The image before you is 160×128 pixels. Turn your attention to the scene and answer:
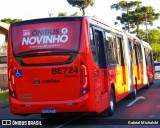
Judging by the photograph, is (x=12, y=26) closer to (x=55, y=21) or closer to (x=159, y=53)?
(x=55, y=21)

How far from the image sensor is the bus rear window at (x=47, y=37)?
11.6 metres

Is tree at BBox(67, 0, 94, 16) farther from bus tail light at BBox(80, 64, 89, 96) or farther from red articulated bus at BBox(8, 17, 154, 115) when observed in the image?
bus tail light at BBox(80, 64, 89, 96)

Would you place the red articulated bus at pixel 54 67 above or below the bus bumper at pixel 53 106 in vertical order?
above

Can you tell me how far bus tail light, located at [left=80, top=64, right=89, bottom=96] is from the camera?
37.2 feet

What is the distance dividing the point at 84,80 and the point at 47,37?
1.50 m

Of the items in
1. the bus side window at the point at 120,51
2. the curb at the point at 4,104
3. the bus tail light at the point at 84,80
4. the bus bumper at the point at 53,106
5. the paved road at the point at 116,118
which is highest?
the bus side window at the point at 120,51

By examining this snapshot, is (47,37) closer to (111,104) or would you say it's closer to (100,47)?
(100,47)

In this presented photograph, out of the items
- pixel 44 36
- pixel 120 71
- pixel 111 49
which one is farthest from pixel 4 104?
pixel 44 36

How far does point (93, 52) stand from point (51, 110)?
6.23 feet

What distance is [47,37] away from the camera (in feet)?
38.4

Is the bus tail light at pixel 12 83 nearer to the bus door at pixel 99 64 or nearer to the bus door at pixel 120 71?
the bus door at pixel 99 64

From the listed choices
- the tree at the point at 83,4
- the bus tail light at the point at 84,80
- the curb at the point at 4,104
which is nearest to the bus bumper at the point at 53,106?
the bus tail light at the point at 84,80

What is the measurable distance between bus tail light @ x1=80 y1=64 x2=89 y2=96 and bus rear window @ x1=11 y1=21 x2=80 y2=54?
559mm

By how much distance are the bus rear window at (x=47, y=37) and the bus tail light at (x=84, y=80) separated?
56 cm
